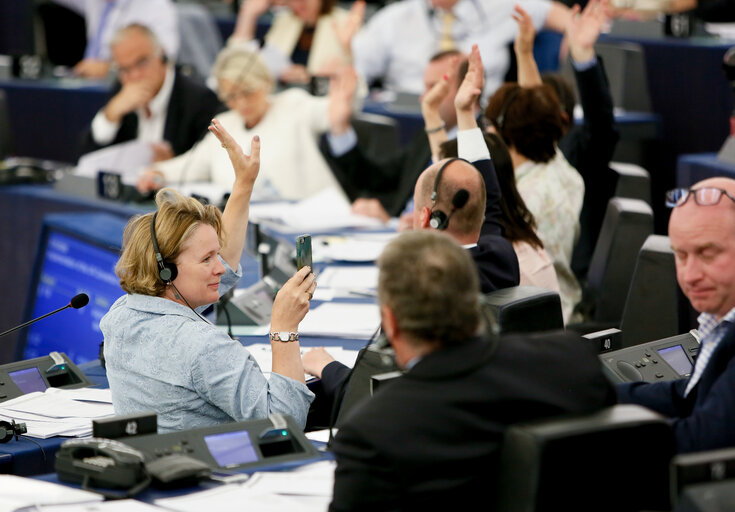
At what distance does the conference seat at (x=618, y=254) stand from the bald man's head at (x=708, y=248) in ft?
5.26

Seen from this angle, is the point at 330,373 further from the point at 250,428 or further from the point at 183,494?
the point at 183,494

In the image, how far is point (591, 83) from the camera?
412 cm

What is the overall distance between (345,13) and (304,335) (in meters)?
4.20

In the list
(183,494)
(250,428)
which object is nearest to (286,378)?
(250,428)

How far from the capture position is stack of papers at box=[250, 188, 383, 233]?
4.38 metres

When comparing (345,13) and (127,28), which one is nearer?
(127,28)

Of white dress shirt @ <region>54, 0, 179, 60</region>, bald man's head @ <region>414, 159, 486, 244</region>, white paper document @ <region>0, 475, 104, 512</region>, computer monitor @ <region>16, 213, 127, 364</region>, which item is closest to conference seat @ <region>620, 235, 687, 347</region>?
bald man's head @ <region>414, 159, 486, 244</region>

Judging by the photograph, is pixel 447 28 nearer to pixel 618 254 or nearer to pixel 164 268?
pixel 618 254

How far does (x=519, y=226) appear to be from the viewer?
10.7 feet

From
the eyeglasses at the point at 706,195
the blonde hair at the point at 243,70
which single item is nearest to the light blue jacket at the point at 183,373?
the eyeglasses at the point at 706,195

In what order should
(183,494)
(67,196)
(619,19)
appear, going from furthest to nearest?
1. (619,19)
2. (67,196)
3. (183,494)

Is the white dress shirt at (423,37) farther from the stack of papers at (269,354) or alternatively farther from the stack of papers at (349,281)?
the stack of papers at (269,354)

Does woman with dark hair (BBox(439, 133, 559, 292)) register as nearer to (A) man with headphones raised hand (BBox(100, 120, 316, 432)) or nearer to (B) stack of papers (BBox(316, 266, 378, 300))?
(B) stack of papers (BBox(316, 266, 378, 300))

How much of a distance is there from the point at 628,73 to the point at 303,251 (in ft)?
12.1
